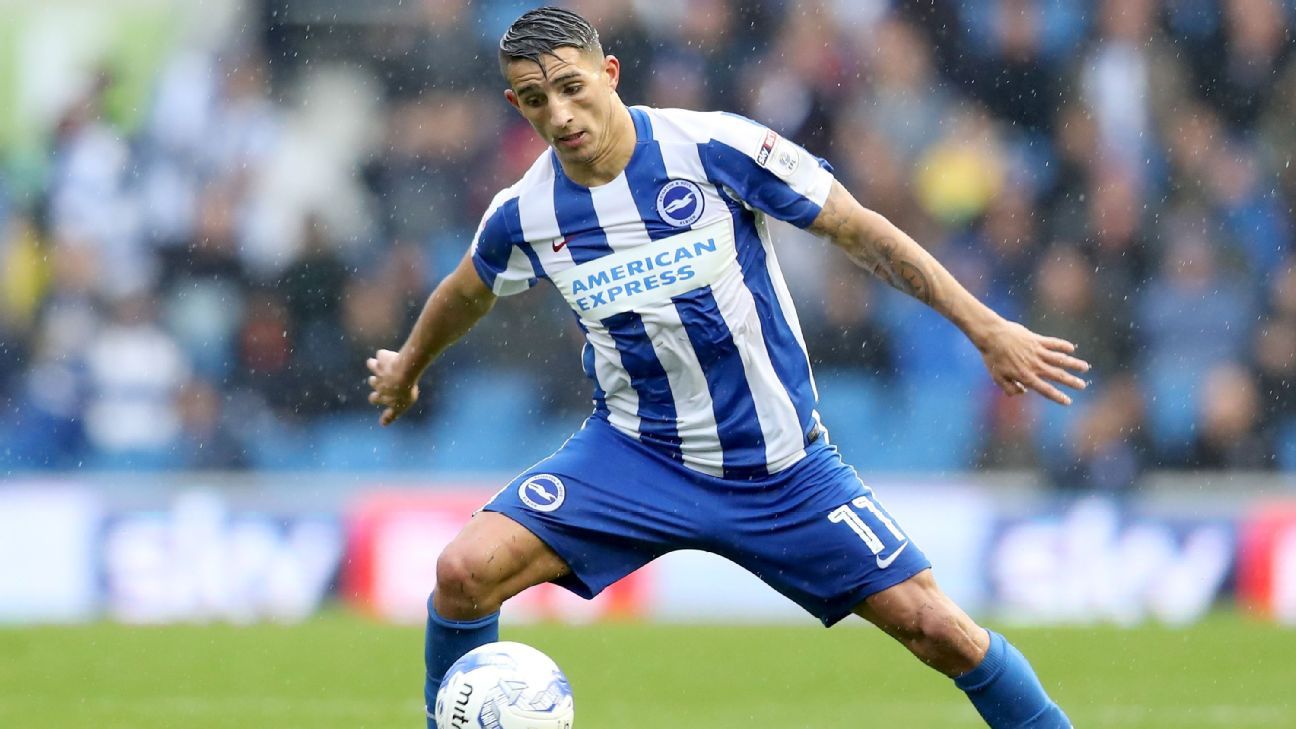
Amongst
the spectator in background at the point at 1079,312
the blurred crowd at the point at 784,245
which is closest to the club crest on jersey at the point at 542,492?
the blurred crowd at the point at 784,245

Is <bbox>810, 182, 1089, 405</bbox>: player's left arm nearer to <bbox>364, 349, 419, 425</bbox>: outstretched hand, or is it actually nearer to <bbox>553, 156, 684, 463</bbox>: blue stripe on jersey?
<bbox>553, 156, 684, 463</bbox>: blue stripe on jersey

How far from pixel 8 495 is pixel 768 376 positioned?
703cm

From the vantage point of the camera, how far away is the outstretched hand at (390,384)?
6566 mm

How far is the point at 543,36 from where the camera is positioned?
581 centimetres

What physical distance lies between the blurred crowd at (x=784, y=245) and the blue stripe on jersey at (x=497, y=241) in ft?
22.7

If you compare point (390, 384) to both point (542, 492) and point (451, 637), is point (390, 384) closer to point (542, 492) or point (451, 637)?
point (542, 492)

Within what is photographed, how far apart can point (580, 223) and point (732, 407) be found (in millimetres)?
703

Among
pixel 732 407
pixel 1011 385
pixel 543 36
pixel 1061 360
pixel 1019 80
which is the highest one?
pixel 1019 80

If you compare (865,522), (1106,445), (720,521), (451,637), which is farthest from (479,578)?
(1106,445)

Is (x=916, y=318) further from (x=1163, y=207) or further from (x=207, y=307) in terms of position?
(x=207, y=307)

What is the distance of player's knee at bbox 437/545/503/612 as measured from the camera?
580 cm

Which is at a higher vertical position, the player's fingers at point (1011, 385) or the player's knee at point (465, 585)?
the player's fingers at point (1011, 385)

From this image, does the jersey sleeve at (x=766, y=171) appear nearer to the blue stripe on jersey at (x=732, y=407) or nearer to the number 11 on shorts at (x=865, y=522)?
the blue stripe on jersey at (x=732, y=407)

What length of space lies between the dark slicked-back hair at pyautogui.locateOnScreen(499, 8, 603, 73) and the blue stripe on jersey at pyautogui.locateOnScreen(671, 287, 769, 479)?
84 centimetres
